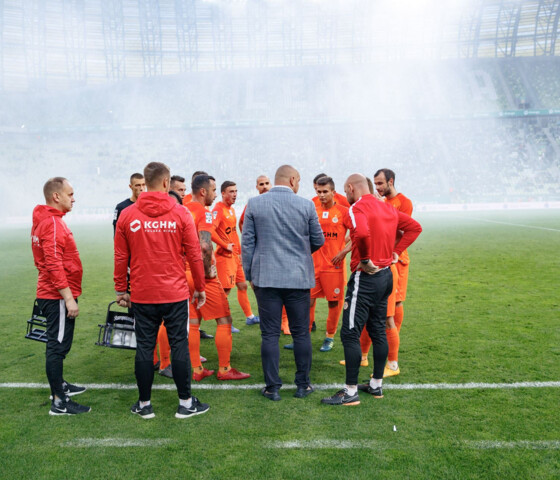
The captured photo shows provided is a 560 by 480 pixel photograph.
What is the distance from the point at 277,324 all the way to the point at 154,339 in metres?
1.06

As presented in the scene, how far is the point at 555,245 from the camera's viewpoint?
45.2 feet

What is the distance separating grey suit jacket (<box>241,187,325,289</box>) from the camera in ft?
13.2

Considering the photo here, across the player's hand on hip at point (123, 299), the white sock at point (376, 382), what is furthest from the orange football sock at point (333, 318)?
the player's hand on hip at point (123, 299)

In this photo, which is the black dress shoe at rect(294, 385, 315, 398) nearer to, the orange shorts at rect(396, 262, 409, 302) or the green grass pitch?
the green grass pitch

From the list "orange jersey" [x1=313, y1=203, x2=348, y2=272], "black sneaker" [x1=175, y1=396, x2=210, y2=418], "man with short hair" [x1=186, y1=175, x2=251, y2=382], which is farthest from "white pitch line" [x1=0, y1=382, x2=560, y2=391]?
"orange jersey" [x1=313, y1=203, x2=348, y2=272]

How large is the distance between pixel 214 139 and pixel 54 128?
53.8ft

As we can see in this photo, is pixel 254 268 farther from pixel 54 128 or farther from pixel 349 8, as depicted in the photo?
pixel 349 8

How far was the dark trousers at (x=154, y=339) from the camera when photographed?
3688 mm

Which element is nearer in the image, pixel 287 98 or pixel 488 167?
pixel 488 167

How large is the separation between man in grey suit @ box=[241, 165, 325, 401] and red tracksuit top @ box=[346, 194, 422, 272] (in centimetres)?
37

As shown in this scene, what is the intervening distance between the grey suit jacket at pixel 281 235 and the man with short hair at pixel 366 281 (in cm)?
40

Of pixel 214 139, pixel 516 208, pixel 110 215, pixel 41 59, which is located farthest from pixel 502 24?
pixel 41 59

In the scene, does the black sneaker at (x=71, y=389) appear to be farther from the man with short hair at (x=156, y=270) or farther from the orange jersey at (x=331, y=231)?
the orange jersey at (x=331, y=231)

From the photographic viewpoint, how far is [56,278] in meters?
3.78
